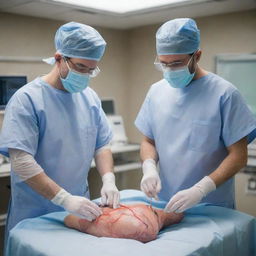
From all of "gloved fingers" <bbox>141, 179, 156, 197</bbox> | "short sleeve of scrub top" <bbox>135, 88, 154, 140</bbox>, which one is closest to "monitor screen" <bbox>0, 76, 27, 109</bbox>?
"short sleeve of scrub top" <bbox>135, 88, 154, 140</bbox>

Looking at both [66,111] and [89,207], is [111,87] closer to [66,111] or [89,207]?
[66,111]

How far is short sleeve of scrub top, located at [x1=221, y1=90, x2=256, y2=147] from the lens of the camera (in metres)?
1.50

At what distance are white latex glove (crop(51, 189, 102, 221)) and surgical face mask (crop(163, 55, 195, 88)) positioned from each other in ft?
2.14

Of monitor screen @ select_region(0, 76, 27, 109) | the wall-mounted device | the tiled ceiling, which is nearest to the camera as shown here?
the tiled ceiling

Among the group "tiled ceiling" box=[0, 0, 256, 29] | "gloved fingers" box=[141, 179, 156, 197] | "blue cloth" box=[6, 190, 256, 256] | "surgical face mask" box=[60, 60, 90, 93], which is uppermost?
"tiled ceiling" box=[0, 0, 256, 29]

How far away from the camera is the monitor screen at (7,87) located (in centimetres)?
267

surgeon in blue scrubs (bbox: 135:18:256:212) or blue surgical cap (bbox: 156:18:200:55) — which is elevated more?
blue surgical cap (bbox: 156:18:200:55)

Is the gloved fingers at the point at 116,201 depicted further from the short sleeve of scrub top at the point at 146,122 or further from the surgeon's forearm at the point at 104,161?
the short sleeve of scrub top at the point at 146,122

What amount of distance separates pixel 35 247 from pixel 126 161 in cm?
216

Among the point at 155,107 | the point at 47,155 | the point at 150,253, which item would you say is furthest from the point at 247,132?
the point at 47,155

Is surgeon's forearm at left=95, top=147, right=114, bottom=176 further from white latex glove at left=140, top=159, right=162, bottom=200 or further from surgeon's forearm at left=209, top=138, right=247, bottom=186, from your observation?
surgeon's forearm at left=209, top=138, right=247, bottom=186

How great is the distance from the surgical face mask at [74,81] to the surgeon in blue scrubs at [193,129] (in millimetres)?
357

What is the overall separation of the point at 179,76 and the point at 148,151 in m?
0.42

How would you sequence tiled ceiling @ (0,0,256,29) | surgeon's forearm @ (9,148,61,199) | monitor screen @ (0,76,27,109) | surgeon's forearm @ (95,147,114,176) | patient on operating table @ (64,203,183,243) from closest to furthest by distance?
patient on operating table @ (64,203,183,243)
surgeon's forearm @ (9,148,61,199)
surgeon's forearm @ (95,147,114,176)
tiled ceiling @ (0,0,256,29)
monitor screen @ (0,76,27,109)
